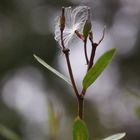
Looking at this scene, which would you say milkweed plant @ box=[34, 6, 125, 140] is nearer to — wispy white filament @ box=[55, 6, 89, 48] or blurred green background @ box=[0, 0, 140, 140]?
wispy white filament @ box=[55, 6, 89, 48]

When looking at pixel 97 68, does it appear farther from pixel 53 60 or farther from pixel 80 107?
pixel 53 60

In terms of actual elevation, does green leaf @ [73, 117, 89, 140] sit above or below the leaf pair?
below

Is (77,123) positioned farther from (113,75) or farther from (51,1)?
(51,1)

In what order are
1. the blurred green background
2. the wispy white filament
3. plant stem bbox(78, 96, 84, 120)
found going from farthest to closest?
1. the blurred green background
2. the wispy white filament
3. plant stem bbox(78, 96, 84, 120)

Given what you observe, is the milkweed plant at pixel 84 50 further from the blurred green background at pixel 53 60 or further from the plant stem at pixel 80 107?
the blurred green background at pixel 53 60

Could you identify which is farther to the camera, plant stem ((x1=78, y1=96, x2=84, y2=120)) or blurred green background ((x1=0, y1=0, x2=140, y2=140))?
blurred green background ((x1=0, y1=0, x2=140, y2=140))

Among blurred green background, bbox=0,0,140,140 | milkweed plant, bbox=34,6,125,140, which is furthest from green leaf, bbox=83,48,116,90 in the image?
blurred green background, bbox=0,0,140,140

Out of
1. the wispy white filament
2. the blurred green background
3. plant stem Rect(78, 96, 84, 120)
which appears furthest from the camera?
the blurred green background

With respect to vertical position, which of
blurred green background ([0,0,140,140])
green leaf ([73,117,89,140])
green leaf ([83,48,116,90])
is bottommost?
blurred green background ([0,0,140,140])
